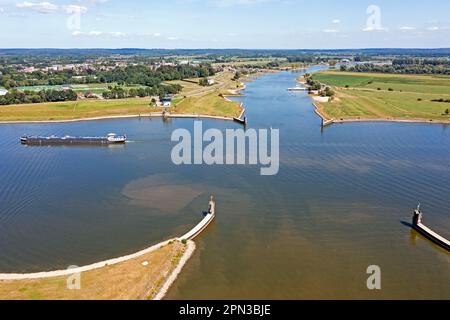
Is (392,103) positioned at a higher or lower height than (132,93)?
lower

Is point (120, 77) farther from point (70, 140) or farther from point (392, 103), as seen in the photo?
point (392, 103)

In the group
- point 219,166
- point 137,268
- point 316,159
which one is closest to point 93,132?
point 219,166

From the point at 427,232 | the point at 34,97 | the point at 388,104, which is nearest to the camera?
the point at 427,232

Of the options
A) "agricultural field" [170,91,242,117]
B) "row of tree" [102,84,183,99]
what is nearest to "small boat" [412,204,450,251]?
"agricultural field" [170,91,242,117]

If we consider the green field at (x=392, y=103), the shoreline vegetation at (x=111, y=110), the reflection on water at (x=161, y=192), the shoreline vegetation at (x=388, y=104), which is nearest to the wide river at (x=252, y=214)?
the reflection on water at (x=161, y=192)

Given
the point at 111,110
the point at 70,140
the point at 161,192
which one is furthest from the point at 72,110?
the point at 161,192

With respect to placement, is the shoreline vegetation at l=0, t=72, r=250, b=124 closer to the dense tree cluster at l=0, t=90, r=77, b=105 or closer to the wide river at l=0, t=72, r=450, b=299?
the dense tree cluster at l=0, t=90, r=77, b=105

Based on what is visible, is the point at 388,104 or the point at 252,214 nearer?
the point at 252,214

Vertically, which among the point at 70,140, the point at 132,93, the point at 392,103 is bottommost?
the point at 70,140
